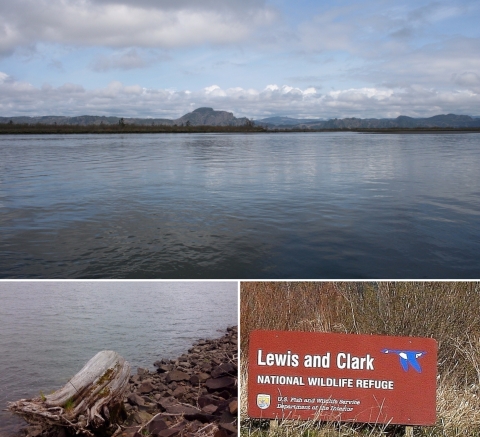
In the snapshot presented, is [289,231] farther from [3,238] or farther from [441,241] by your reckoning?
[3,238]

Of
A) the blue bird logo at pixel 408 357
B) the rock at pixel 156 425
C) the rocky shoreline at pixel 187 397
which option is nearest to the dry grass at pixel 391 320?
the rocky shoreline at pixel 187 397

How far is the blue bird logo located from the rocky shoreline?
1387mm

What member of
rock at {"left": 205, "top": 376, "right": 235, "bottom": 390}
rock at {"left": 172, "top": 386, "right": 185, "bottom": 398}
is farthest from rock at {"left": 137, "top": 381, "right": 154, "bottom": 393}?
rock at {"left": 205, "top": 376, "right": 235, "bottom": 390}

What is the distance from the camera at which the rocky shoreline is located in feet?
15.0

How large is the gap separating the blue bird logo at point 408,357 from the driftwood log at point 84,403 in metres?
2.30

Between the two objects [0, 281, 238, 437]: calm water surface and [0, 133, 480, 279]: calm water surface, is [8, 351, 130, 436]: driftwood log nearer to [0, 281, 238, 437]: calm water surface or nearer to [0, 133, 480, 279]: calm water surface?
[0, 281, 238, 437]: calm water surface

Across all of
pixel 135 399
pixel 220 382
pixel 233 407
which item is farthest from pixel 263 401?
pixel 135 399

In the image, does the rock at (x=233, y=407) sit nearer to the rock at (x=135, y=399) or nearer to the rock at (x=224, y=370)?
the rock at (x=224, y=370)

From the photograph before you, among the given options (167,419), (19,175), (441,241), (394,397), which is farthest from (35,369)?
(19,175)

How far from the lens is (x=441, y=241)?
834 centimetres

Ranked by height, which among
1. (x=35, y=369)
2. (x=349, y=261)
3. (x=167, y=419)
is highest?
(x=349, y=261)

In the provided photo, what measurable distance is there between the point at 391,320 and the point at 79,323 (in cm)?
310

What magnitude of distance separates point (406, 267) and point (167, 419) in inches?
151

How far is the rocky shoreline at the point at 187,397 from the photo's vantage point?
457cm
